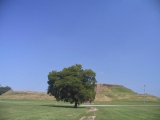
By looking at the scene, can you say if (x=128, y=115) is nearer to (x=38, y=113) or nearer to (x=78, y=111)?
(x=78, y=111)

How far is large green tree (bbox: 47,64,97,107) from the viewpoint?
57.7m

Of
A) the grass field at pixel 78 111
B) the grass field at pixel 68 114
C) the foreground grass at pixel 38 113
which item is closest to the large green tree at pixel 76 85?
the grass field at pixel 78 111

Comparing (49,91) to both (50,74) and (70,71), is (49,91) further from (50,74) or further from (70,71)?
(70,71)

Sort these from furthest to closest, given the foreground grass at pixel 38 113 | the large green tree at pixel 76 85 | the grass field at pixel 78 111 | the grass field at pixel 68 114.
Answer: the large green tree at pixel 76 85, the grass field at pixel 78 111, the grass field at pixel 68 114, the foreground grass at pixel 38 113

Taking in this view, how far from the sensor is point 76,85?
187ft

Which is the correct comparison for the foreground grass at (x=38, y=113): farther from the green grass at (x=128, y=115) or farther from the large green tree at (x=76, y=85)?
the large green tree at (x=76, y=85)

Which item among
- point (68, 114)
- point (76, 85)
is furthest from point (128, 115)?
point (76, 85)

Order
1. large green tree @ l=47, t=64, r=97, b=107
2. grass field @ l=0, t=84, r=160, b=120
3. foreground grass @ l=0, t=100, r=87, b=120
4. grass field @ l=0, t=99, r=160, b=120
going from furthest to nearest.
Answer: large green tree @ l=47, t=64, r=97, b=107 → grass field @ l=0, t=84, r=160, b=120 → grass field @ l=0, t=99, r=160, b=120 → foreground grass @ l=0, t=100, r=87, b=120

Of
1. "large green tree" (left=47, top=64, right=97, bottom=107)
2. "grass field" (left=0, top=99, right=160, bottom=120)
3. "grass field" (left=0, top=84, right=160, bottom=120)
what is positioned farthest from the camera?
"large green tree" (left=47, top=64, right=97, bottom=107)

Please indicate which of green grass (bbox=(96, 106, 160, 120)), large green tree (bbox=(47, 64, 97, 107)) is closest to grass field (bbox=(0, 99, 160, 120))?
green grass (bbox=(96, 106, 160, 120))

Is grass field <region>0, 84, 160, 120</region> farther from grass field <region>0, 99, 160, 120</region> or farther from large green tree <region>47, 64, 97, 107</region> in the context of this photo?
large green tree <region>47, 64, 97, 107</region>

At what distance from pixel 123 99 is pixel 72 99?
58.2m

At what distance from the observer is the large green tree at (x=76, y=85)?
5769cm

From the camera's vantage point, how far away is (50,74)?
6844 cm
